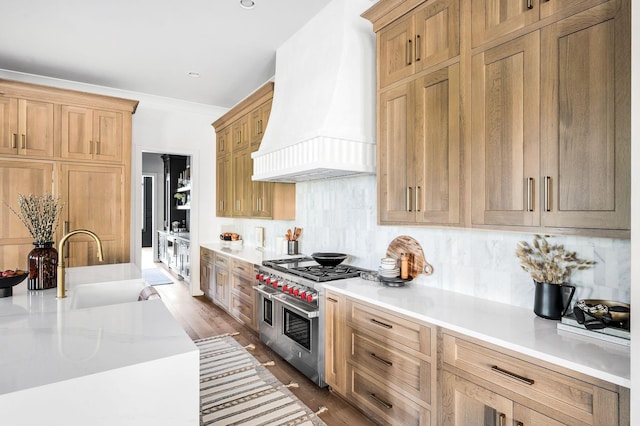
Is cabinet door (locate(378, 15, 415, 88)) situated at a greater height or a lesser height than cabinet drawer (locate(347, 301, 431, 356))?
greater

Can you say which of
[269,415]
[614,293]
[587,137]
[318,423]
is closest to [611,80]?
[587,137]

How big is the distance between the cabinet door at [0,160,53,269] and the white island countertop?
347 cm

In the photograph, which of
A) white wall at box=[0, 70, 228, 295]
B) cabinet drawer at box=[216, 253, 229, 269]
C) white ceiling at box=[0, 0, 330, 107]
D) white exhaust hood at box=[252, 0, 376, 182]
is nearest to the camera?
white exhaust hood at box=[252, 0, 376, 182]

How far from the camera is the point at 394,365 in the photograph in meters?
2.06

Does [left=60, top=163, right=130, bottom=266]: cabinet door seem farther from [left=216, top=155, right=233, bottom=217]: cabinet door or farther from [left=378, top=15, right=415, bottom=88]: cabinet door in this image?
[left=378, top=15, right=415, bottom=88]: cabinet door

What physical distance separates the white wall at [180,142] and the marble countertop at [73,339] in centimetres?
361

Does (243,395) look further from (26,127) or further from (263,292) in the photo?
(26,127)

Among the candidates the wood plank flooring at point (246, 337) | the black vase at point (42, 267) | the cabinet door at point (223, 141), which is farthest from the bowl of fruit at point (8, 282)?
the cabinet door at point (223, 141)

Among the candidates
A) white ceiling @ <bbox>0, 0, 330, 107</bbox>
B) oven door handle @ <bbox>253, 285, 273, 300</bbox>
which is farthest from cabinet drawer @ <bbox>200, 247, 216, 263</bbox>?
white ceiling @ <bbox>0, 0, 330, 107</bbox>

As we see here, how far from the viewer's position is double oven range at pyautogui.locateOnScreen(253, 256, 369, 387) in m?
2.69

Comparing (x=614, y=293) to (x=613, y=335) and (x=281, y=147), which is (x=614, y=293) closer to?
(x=613, y=335)

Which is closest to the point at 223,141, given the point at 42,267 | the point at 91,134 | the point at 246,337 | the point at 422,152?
the point at 91,134

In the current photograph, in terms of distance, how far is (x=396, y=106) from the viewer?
2395 mm
